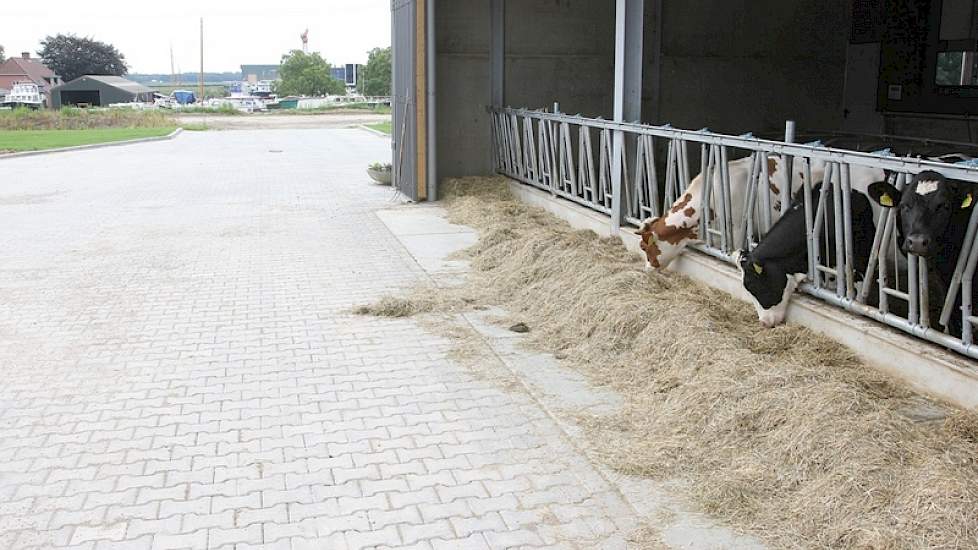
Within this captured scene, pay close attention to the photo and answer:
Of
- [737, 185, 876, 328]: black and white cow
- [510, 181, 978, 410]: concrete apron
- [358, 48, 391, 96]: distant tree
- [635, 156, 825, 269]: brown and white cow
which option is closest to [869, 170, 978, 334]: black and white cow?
[510, 181, 978, 410]: concrete apron

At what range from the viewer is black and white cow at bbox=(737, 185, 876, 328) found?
6105mm

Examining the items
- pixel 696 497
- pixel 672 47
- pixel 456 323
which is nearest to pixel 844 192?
pixel 696 497

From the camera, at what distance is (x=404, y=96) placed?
13.9 m

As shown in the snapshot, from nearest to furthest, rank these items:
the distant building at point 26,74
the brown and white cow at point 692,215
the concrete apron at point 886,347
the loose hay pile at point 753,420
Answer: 1. the loose hay pile at point 753,420
2. the concrete apron at point 886,347
3. the brown and white cow at point 692,215
4. the distant building at point 26,74

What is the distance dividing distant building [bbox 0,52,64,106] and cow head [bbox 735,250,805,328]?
117545 millimetres

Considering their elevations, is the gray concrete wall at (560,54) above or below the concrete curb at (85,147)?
above

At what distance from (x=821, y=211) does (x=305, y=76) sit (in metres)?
115

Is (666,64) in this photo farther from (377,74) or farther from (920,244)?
(377,74)

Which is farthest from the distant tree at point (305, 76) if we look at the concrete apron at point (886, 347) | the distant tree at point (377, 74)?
the concrete apron at point (886, 347)

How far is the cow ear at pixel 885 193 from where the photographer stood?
17.0 ft

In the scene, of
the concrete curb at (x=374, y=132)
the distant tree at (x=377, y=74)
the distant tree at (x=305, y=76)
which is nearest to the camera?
the concrete curb at (x=374, y=132)

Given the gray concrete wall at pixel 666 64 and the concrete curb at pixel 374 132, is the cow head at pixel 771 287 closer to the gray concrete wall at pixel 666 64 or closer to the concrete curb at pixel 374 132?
the gray concrete wall at pixel 666 64

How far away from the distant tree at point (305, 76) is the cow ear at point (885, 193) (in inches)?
4495

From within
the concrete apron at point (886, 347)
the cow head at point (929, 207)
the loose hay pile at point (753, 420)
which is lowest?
the loose hay pile at point (753, 420)
